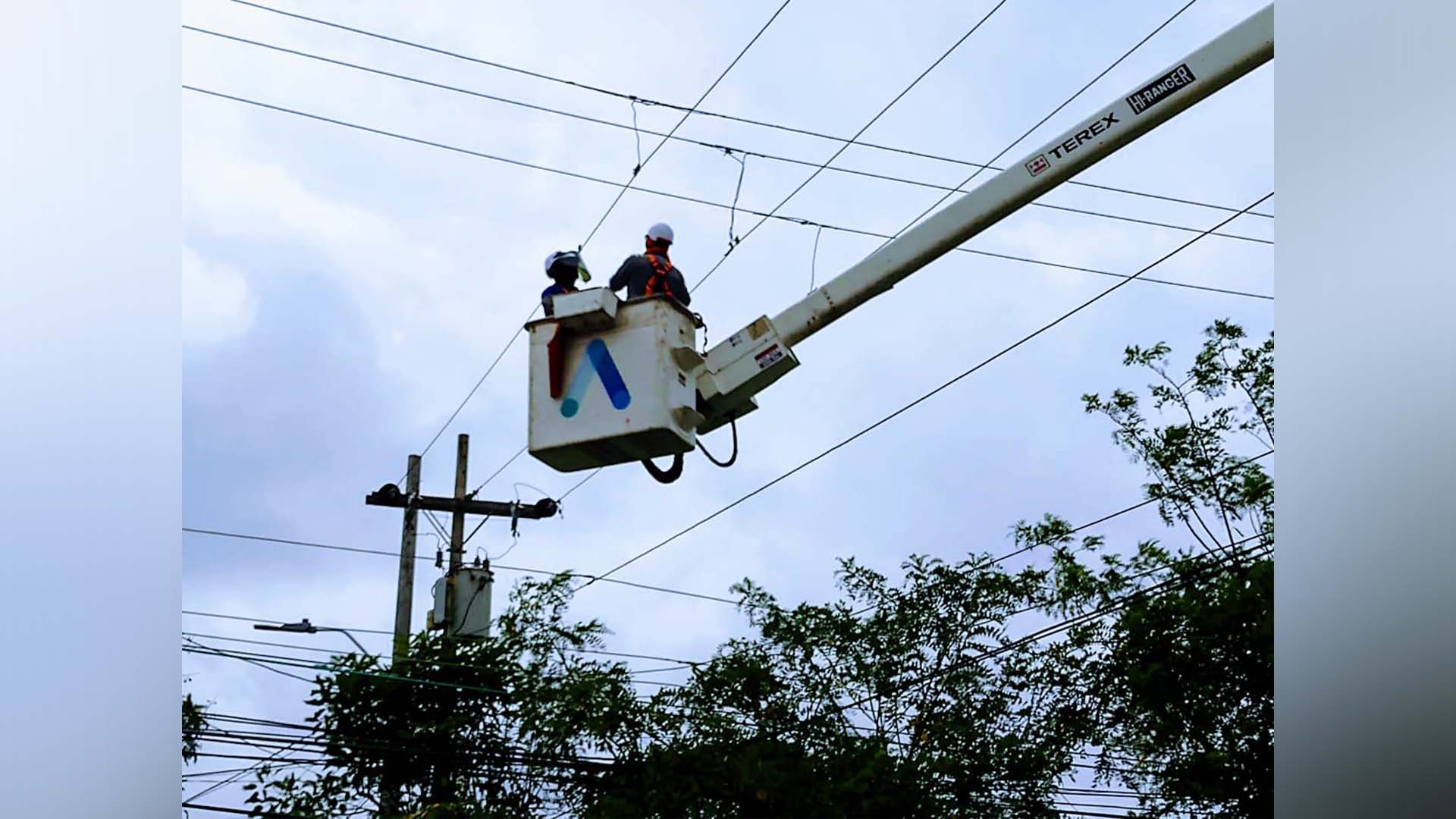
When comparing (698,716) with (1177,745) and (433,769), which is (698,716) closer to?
(433,769)

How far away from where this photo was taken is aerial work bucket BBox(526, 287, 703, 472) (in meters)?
8.25

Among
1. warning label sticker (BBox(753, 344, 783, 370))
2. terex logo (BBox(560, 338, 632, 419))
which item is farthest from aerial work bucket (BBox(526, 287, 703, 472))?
warning label sticker (BBox(753, 344, 783, 370))

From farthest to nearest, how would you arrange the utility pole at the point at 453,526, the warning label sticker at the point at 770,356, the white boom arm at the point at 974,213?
the utility pole at the point at 453,526 < the warning label sticker at the point at 770,356 < the white boom arm at the point at 974,213

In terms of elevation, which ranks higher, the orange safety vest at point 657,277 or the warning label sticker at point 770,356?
the orange safety vest at point 657,277

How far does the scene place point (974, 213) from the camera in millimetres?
8523

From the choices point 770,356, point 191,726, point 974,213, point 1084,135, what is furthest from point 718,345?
point 191,726

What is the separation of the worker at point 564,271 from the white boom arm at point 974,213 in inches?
37.1

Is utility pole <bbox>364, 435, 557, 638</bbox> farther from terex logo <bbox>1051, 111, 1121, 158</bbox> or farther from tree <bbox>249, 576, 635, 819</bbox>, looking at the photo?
terex logo <bbox>1051, 111, 1121, 158</bbox>

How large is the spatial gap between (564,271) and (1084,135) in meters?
2.94

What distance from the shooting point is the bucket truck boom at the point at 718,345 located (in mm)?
8219

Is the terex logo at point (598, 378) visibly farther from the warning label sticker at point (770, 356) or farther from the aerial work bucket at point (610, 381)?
the warning label sticker at point (770, 356)

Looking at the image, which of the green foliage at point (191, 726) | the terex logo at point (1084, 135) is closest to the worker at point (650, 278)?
the terex logo at point (1084, 135)

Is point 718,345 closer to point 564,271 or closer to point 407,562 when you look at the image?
point 564,271
